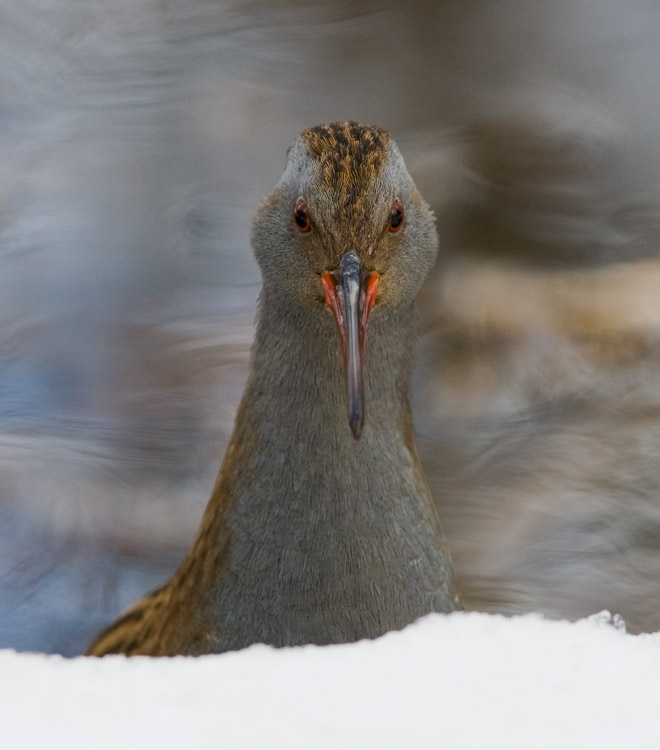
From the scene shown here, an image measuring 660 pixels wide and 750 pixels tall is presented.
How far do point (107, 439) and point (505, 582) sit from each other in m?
1.71

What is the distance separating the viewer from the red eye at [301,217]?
8.23 feet

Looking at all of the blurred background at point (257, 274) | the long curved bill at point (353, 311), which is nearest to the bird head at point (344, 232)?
the long curved bill at point (353, 311)

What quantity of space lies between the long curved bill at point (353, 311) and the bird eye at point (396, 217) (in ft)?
0.41

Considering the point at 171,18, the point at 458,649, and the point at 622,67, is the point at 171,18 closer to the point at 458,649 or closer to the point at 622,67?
the point at 622,67

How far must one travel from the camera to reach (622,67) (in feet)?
21.0

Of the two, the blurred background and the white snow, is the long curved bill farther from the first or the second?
the blurred background

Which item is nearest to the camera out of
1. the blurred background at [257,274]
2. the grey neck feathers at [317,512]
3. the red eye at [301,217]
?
the grey neck feathers at [317,512]

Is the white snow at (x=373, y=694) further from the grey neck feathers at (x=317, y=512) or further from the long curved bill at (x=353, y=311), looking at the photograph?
the grey neck feathers at (x=317, y=512)

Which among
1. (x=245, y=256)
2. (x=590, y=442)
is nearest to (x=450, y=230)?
(x=245, y=256)

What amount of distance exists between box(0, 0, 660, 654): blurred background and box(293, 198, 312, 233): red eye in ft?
6.43

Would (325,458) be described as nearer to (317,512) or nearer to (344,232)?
(317,512)

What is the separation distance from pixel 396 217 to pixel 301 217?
19cm

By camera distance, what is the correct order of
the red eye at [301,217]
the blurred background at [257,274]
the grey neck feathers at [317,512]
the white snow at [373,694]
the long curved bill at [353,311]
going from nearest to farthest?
the white snow at [373,694] < the long curved bill at [353,311] < the grey neck feathers at [317,512] < the red eye at [301,217] < the blurred background at [257,274]

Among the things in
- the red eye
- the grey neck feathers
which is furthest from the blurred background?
the red eye
